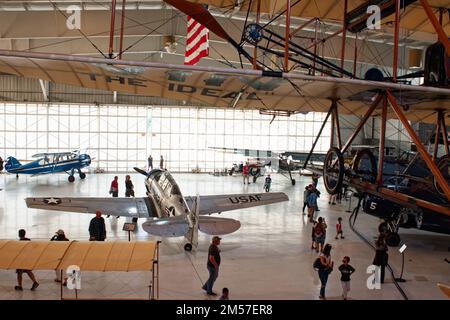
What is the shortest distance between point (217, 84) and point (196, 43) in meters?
5.18

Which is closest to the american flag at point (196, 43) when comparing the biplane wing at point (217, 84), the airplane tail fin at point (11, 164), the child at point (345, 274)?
the biplane wing at point (217, 84)

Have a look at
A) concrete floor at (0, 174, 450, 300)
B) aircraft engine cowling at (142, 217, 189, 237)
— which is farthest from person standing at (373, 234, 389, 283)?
aircraft engine cowling at (142, 217, 189, 237)

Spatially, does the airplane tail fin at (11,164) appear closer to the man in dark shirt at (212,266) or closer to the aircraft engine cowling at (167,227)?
the aircraft engine cowling at (167,227)

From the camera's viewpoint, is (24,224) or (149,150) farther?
(149,150)

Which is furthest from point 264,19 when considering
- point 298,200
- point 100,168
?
point 100,168

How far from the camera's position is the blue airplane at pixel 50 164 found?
19.5 m

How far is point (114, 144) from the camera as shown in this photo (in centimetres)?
2700

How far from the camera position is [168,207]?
32.5 ft

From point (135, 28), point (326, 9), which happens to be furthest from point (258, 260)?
point (135, 28)

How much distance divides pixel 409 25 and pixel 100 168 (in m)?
20.1

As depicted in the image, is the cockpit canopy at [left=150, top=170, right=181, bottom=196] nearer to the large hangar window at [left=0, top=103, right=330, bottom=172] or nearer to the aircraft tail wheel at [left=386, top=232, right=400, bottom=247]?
the aircraft tail wheel at [left=386, top=232, right=400, bottom=247]

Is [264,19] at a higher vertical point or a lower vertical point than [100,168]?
higher
